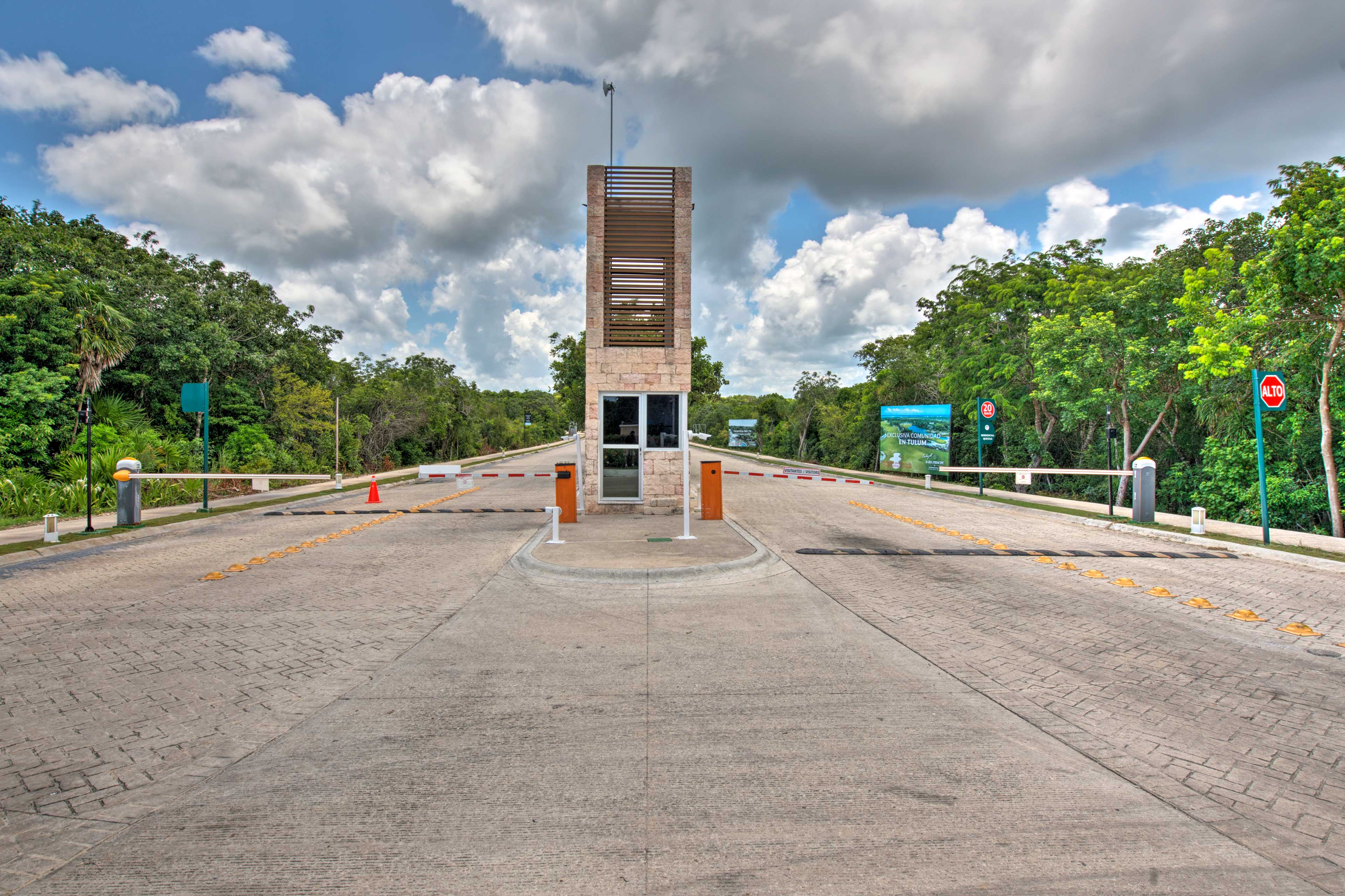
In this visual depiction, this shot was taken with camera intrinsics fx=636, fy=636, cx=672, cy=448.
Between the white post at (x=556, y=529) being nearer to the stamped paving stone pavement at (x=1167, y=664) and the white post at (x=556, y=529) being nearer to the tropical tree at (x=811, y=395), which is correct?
the stamped paving stone pavement at (x=1167, y=664)

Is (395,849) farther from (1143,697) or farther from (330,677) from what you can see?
(1143,697)

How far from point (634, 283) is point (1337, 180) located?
14442mm

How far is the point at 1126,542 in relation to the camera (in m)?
12.0

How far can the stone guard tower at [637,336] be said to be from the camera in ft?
44.3

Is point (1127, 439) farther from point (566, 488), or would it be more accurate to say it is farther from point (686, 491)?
point (566, 488)

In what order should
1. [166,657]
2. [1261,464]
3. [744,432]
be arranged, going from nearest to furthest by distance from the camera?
[166,657] < [1261,464] < [744,432]

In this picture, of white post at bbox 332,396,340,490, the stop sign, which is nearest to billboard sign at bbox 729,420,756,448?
white post at bbox 332,396,340,490

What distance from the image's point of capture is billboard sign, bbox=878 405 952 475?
25.3 meters

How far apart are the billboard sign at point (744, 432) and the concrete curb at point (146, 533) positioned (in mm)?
45474

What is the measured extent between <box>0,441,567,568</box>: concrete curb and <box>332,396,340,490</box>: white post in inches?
18.8

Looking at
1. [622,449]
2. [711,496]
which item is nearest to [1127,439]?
[711,496]

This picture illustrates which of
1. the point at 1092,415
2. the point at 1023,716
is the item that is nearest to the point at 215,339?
the point at 1023,716

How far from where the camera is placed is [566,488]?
39.5 ft

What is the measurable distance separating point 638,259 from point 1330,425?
15184 mm
